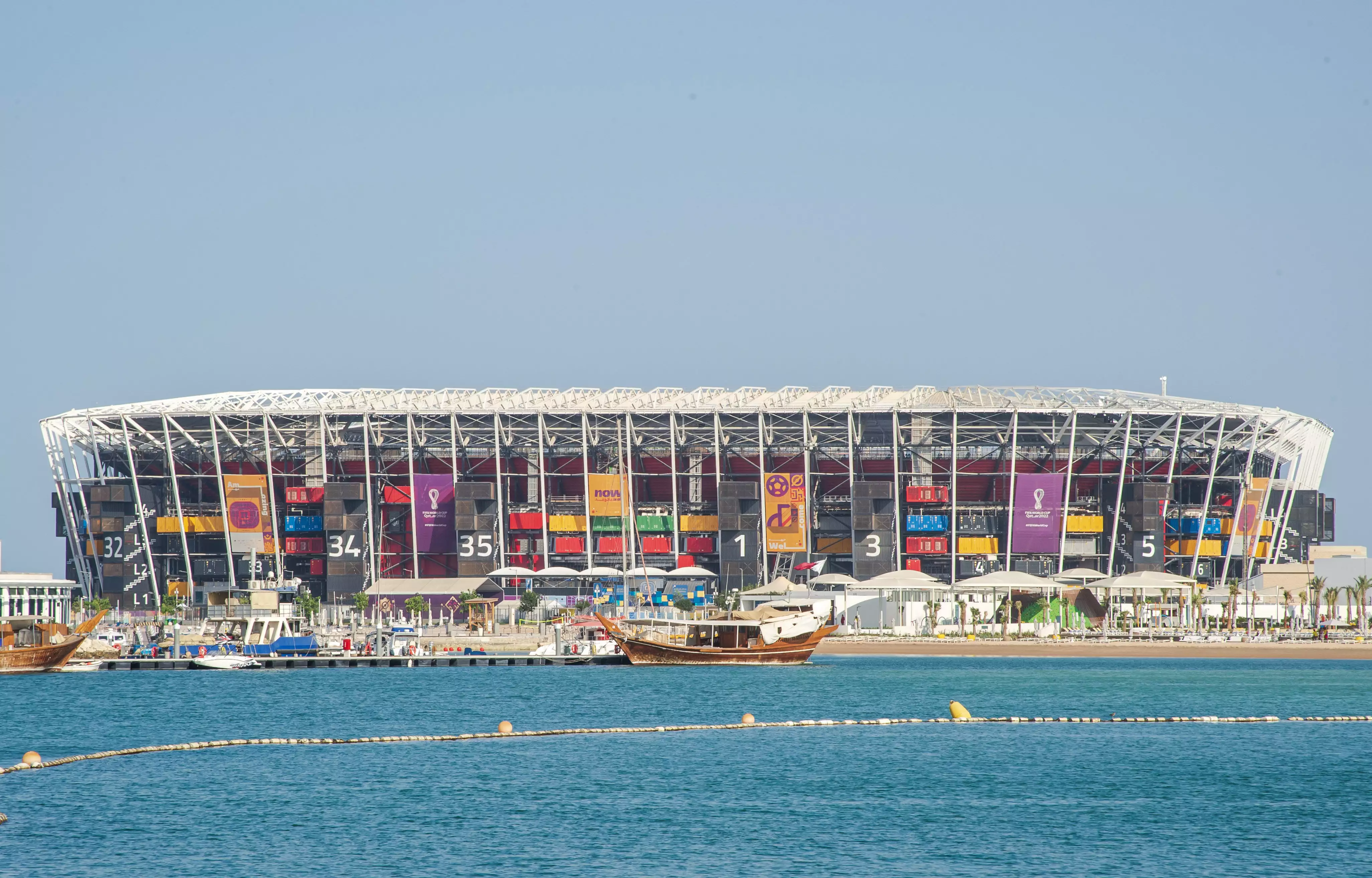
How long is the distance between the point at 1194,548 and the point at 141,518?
10755 cm

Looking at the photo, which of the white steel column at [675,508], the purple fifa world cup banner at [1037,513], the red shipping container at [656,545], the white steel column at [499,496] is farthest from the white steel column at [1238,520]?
the white steel column at [499,496]

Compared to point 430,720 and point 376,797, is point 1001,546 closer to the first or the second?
point 430,720

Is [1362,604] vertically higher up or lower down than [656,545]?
lower down

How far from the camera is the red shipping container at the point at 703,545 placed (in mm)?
174125

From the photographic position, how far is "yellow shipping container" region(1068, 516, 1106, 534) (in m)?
172

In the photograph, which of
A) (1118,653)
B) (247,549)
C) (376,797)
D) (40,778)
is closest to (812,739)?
(376,797)

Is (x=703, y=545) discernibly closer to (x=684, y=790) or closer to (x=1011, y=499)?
(x=1011, y=499)

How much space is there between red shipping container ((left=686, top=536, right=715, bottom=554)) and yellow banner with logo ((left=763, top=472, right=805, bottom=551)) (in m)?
8.20

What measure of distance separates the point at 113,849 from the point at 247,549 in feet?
432

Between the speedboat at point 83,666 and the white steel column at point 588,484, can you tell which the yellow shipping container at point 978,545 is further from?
the speedboat at point 83,666

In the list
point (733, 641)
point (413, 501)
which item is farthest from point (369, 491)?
point (733, 641)

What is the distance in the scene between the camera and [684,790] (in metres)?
55.7

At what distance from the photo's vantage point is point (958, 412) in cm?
16712

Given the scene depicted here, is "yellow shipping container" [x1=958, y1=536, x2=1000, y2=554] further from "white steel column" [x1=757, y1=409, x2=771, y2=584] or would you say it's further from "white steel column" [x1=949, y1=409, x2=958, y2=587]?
"white steel column" [x1=757, y1=409, x2=771, y2=584]
